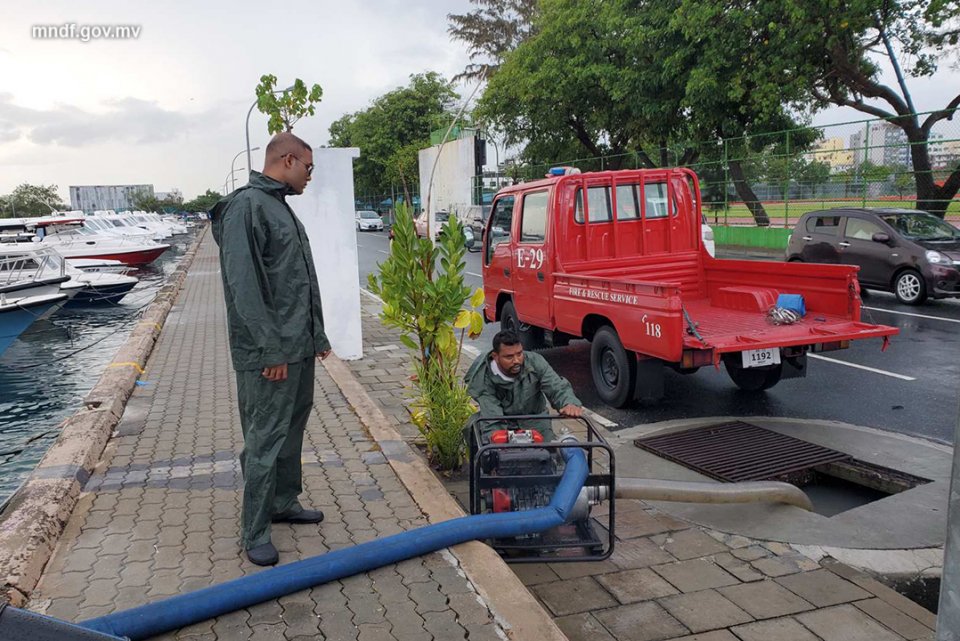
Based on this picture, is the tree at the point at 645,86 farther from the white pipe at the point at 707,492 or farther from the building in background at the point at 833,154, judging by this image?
the white pipe at the point at 707,492

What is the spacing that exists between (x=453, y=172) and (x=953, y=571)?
4280 cm

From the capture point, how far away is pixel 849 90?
20.0 meters

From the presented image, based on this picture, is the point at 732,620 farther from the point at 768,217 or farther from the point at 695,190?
the point at 768,217

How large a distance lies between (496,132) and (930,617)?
93.8ft

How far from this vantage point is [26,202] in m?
68.6

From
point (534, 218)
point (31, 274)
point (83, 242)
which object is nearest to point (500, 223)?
point (534, 218)

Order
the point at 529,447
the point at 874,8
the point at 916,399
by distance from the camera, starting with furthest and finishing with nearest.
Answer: the point at 874,8, the point at 916,399, the point at 529,447

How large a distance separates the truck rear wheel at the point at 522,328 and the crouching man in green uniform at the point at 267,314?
17.8 ft

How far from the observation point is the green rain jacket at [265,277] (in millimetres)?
3131

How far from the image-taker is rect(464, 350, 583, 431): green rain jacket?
438 centimetres

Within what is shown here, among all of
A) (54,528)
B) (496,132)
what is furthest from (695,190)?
(496,132)

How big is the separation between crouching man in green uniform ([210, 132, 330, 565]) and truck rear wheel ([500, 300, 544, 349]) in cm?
543

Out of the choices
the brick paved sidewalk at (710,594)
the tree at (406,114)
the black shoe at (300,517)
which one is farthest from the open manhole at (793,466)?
the tree at (406,114)

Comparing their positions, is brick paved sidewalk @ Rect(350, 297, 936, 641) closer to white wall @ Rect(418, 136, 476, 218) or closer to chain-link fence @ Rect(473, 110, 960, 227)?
chain-link fence @ Rect(473, 110, 960, 227)
